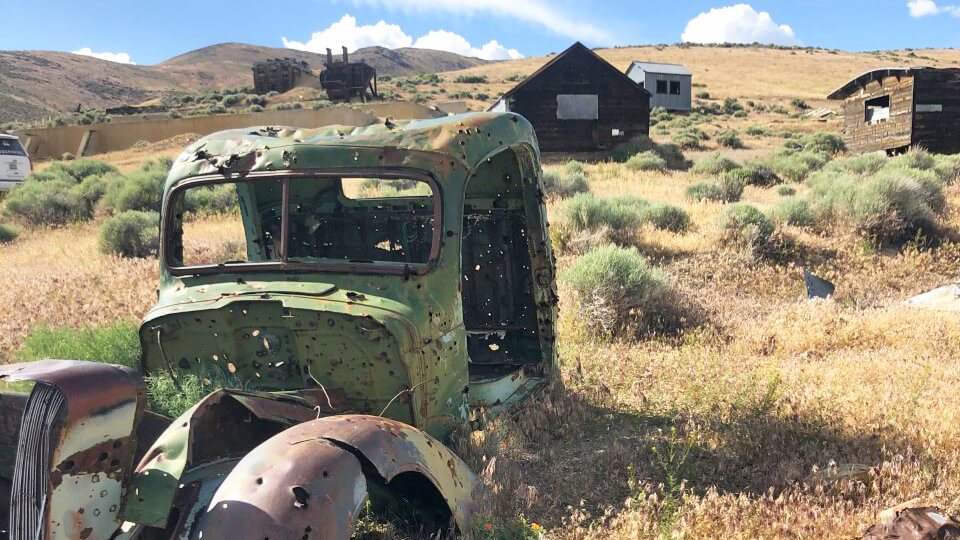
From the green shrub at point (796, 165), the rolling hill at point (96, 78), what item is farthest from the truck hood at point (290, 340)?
the rolling hill at point (96, 78)

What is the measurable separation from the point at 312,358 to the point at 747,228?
328 inches

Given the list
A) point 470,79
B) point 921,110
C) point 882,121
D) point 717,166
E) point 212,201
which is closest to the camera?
point 212,201

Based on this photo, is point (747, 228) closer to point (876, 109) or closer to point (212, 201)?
point (212, 201)

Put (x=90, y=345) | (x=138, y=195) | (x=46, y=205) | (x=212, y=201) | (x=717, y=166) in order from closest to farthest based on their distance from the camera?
(x=90, y=345) → (x=212, y=201) → (x=138, y=195) → (x=46, y=205) → (x=717, y=166)

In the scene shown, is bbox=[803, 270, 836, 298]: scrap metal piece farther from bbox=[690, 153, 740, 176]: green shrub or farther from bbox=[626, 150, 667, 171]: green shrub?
bbox=[626, 150, 667, 171]: green shrub

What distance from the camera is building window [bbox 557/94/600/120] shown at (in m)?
28.3

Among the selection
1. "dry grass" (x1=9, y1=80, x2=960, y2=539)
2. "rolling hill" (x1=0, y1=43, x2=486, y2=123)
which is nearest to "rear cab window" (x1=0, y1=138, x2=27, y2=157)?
"dry grass" (x1=9, y1=80, x2=960, y2=539)

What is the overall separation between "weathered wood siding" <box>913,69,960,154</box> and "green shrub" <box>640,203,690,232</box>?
612 inches

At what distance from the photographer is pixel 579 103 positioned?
1117 inches

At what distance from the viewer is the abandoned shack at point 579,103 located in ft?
92.2

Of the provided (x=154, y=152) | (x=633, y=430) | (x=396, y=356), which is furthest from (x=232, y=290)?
(x=154, y=152)

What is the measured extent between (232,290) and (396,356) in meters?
0.96

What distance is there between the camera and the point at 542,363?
5102 millimetres

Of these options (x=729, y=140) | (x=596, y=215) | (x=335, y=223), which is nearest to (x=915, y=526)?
(x=335, y=223)
